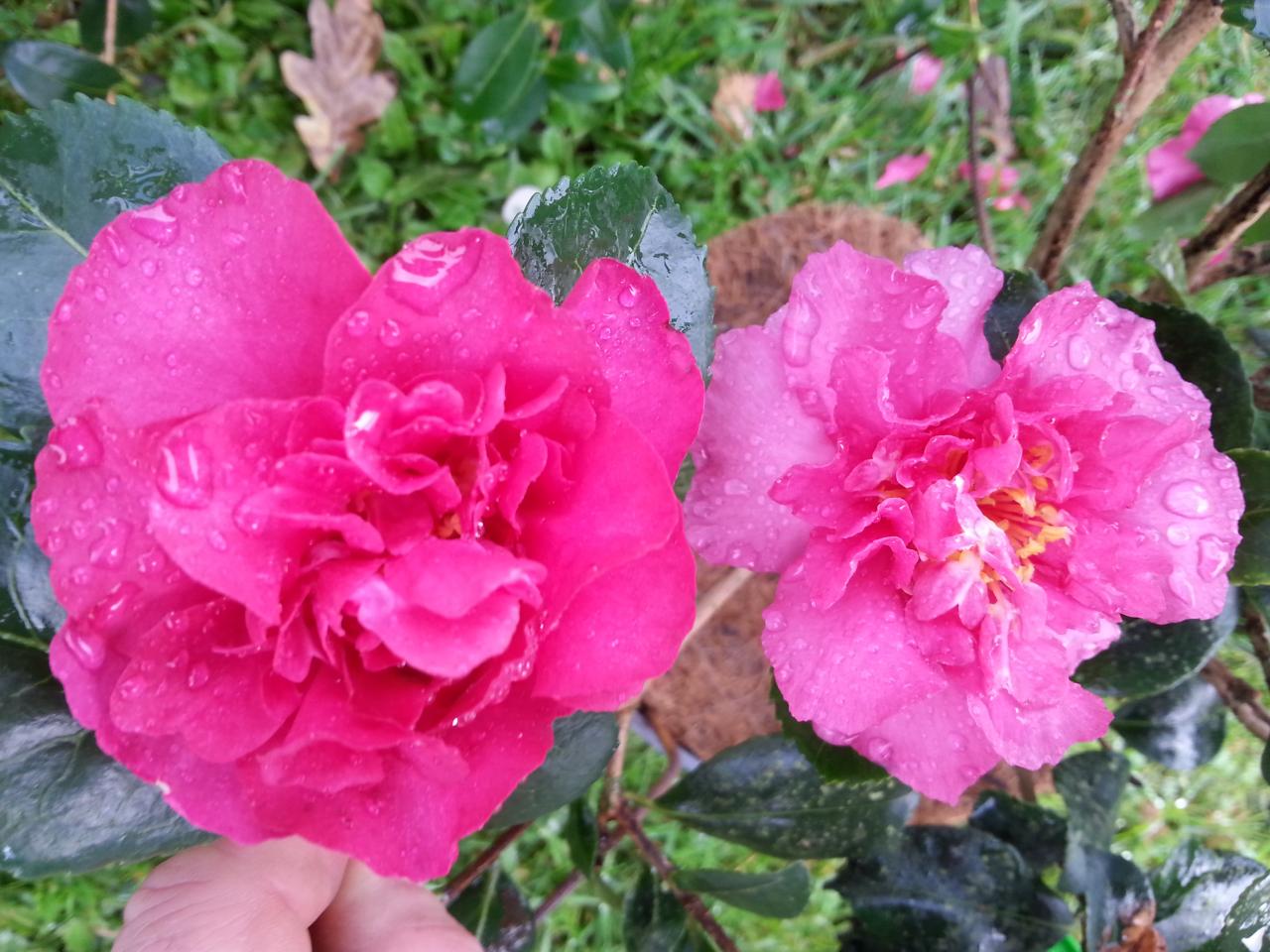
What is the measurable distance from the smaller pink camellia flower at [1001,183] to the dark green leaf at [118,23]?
1.48 m

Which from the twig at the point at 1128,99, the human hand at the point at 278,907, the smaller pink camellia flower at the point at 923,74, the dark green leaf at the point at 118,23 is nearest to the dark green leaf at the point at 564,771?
the human hand at the point at 278,907

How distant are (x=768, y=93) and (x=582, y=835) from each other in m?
1.47

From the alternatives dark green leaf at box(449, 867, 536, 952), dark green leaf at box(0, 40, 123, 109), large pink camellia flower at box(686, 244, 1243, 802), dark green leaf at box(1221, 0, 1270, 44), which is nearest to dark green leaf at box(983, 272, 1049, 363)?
large pink camellia flower at box(686, 244, 1243, 802)

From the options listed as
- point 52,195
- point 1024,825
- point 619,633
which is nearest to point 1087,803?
point 1024,825

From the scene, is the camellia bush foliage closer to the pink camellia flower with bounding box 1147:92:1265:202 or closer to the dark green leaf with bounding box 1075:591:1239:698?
the dark green leaf with bounding box 1075:591:1239:698

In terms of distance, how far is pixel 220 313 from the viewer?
1.81 ft

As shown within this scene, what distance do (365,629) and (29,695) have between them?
0.38 meters

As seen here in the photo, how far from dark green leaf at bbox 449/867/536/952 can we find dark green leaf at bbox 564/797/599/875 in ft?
0.45

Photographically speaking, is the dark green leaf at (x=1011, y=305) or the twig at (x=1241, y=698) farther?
the twig at (x=1241, y=698)

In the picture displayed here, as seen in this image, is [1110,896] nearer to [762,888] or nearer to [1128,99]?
[762,888]

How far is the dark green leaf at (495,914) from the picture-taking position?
44.3 inches

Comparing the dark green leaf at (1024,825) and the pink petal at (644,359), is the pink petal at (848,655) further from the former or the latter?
the dark green leaf at (1024,825)

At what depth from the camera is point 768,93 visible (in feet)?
6.22

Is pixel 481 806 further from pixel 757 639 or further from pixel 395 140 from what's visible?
pixel 395 140
